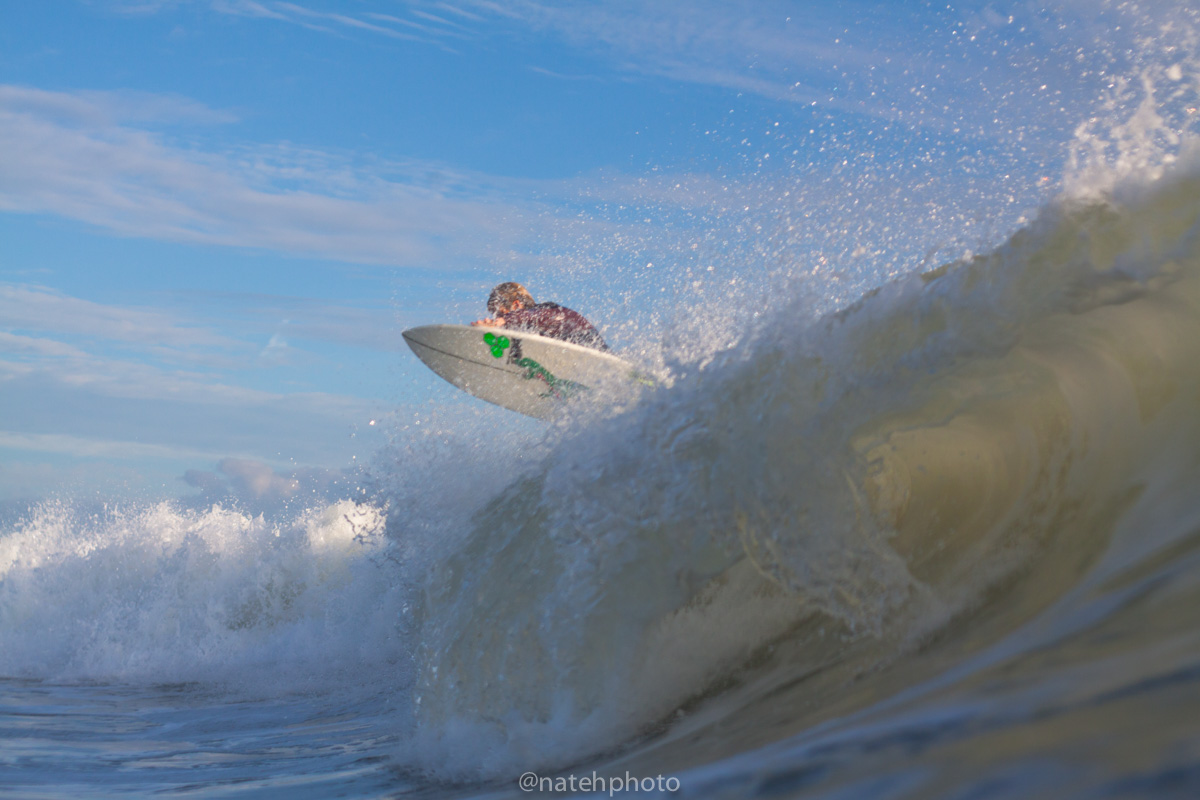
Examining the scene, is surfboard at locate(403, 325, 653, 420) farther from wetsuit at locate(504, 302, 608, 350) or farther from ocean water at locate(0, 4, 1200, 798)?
ocean water at locate(0, 4, 1200, 798)


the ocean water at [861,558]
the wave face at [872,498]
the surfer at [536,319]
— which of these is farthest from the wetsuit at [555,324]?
the wave face at [872,498]

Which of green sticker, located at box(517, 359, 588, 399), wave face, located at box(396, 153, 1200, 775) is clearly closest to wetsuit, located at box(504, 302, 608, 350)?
green sticker, located at box(517, 359, 588, 399)

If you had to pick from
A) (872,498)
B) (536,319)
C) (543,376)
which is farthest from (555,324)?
(872,498)

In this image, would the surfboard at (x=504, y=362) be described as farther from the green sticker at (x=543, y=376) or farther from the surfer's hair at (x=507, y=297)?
the surfer's hair at (x=507, y=297)

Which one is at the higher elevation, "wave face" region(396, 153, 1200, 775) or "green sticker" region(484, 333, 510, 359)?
"green sticker" region(484, 333, 510, 359)

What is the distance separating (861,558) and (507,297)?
6212 mm

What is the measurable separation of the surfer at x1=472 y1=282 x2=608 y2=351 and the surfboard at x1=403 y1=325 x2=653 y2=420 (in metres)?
0.09

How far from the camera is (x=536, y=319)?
26.3 feet

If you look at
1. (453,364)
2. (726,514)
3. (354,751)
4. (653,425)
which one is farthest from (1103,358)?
(453,364)

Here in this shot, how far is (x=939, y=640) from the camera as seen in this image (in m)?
2.21

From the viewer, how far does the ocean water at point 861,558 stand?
1.62 metres

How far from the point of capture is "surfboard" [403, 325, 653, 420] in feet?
25.5

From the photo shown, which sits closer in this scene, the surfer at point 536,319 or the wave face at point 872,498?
the wave face at point 872,498

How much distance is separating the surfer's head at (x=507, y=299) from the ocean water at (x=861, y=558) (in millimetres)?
4348
